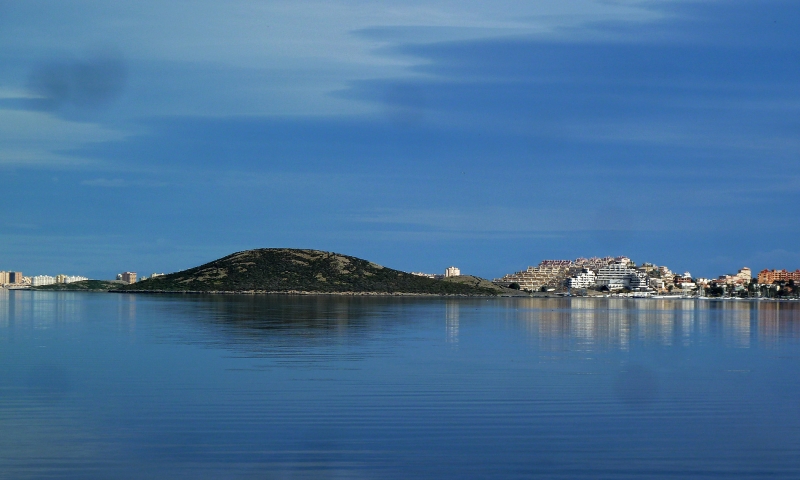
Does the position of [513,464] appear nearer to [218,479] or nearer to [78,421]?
[218,479]

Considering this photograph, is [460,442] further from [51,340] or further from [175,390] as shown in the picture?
[51,340]

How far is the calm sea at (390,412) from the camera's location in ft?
56.0

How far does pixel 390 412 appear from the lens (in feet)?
75.7

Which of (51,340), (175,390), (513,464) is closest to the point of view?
(513,464)

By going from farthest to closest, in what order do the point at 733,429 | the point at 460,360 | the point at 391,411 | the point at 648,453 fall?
1. the point at 460,360
2. the point at 391,411
3. the point at 733,429
4. the point at 648,453

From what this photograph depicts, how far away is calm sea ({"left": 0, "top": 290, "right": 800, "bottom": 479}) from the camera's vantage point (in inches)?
672

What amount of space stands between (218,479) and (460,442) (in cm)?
579

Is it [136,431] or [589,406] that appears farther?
[589,406]

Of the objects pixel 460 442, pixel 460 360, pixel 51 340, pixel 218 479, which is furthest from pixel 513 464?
pixel 51 340

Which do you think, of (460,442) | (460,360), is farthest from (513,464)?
(460,360)

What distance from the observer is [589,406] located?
24594mm

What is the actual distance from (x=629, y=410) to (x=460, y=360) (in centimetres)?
1413

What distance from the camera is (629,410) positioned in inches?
944


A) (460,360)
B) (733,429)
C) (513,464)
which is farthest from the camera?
(460,360)
